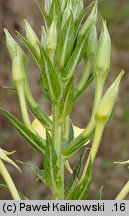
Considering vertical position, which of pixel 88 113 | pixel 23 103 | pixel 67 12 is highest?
pixel 67 12

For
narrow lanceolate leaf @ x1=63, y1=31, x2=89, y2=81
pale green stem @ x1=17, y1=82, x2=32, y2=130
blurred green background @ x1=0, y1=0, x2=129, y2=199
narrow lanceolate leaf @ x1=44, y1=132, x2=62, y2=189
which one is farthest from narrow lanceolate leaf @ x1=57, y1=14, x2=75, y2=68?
blurred green background @ x1=0, y1=0, x2=129, y2=199

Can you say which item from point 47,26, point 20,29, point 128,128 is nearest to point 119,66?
point 128,128

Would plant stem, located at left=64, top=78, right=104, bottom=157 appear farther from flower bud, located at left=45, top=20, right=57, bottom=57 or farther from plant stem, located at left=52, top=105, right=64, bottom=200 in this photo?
flower bud, located at left=45, top=20, right=57, bottom=57

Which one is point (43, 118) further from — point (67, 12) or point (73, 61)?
point (67, 12)

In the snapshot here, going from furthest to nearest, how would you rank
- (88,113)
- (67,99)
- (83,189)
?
(88,113) < (67,99) < (83,189)

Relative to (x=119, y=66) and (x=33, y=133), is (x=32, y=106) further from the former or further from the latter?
(x=119, y=66)

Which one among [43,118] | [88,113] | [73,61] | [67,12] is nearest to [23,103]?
[43,118]

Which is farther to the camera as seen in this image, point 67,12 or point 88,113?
A: point 88,113
